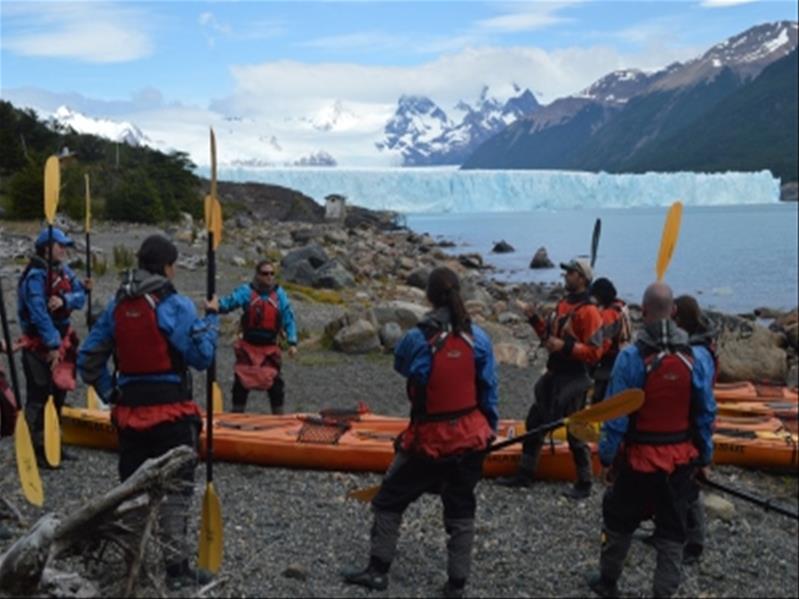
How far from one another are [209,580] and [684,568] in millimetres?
2846

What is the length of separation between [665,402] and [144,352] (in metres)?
2.45

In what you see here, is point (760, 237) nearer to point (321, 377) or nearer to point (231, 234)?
point (231, 234)

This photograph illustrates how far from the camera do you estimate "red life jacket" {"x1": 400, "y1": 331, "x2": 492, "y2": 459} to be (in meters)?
4.32

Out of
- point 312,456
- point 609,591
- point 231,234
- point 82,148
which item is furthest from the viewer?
point 82,148

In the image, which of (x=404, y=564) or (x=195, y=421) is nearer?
(x=195, y=421)

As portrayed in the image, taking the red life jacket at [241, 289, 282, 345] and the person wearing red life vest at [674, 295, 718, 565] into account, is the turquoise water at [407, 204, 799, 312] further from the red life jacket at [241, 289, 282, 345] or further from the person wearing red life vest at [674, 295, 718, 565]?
the person wearing red life vest at [674, 295, 718, 565]

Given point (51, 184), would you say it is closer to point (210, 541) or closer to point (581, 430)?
point (210, 541)

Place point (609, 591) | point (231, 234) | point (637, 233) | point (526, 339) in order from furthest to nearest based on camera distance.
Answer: point (637, 233)
point (231, 234)
point (526, 339)
point (609, 591)

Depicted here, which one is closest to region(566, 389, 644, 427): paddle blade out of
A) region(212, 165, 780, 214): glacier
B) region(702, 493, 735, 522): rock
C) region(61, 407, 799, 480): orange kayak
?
region(61, 407, 799, 480): orange kayak

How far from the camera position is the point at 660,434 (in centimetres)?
436

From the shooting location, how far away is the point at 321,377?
1166 cm

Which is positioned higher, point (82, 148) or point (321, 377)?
point (82, 148)

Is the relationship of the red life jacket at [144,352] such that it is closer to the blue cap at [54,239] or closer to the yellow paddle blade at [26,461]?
the yellow paddle blade at [26,461]

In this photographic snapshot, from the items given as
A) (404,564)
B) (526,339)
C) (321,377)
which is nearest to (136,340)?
(404,564)
